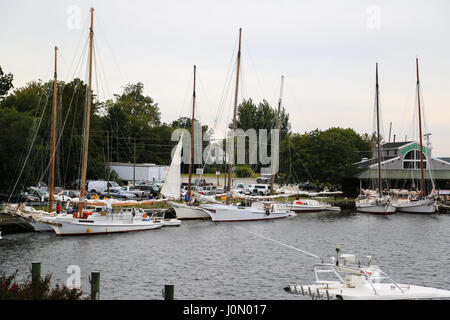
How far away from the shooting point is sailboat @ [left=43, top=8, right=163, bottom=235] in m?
42.8

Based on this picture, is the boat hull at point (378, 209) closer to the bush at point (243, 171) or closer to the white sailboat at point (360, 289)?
the bush at point (243, 171)

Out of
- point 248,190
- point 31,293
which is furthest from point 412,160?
point 31,293

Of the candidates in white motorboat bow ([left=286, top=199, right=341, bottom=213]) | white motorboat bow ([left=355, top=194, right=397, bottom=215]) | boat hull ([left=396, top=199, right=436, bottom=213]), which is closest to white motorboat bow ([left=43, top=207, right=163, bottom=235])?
white motorboat bow ([left=286, top=199, right=341, bottom=213])

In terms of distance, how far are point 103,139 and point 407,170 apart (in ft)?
201

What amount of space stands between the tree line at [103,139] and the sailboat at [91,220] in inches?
317

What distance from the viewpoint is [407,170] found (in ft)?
293

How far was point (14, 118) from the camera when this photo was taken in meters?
63.7

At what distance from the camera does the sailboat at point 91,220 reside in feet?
140

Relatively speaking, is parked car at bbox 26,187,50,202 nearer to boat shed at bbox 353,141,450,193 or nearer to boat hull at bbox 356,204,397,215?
boat hull at bbox 356,204,397,215

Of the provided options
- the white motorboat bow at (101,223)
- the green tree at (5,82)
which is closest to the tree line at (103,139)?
the green tree at (5,82)

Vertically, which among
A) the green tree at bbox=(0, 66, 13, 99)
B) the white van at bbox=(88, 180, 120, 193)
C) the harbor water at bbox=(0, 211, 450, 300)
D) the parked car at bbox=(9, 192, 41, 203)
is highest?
the green tree at bbox=(0, 66, 13, 99)

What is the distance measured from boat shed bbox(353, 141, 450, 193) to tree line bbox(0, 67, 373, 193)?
367cm

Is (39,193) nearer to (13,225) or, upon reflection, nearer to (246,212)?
(13,225)
